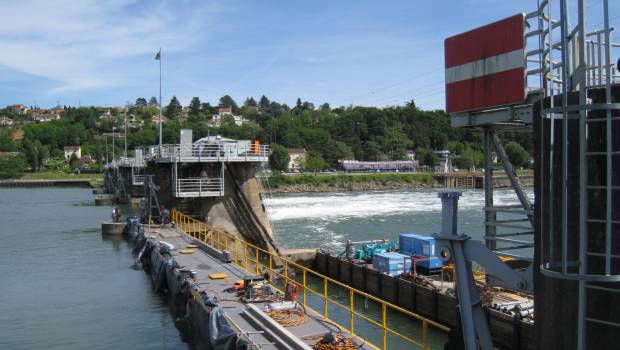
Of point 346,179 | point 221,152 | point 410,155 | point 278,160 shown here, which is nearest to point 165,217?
point 221,152

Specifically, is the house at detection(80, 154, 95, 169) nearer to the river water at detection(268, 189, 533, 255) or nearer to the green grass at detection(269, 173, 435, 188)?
the green grass at detection(269, 173, 435, 188)

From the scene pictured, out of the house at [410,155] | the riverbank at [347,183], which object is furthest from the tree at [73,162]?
the house at [410,155]

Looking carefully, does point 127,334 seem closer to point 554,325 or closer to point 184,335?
point 184,335

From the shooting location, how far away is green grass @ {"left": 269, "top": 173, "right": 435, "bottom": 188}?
386 ft

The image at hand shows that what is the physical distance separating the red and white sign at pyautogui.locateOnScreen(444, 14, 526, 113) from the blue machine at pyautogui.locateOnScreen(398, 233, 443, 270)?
15.3 m

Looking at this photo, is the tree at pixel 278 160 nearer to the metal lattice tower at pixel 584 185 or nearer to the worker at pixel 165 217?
the worker at pixel 165 217

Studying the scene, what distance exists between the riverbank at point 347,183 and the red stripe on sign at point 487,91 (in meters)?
103

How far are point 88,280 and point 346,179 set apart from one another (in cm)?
9987

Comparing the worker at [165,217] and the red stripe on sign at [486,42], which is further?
the worker at [165,217]

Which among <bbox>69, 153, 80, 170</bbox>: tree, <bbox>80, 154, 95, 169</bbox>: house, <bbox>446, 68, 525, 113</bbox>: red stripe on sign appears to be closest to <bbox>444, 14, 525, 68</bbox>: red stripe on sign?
<bbox>446, 68, 525, 113</bbox>: red stripe on sign

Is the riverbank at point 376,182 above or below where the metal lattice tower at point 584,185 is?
below

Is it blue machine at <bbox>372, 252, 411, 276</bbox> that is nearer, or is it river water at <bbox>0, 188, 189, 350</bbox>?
river water at <bbox>0, 188, 189, 350</bbox>

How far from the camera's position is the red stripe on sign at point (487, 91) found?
276 inches

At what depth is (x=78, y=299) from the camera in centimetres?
2106
